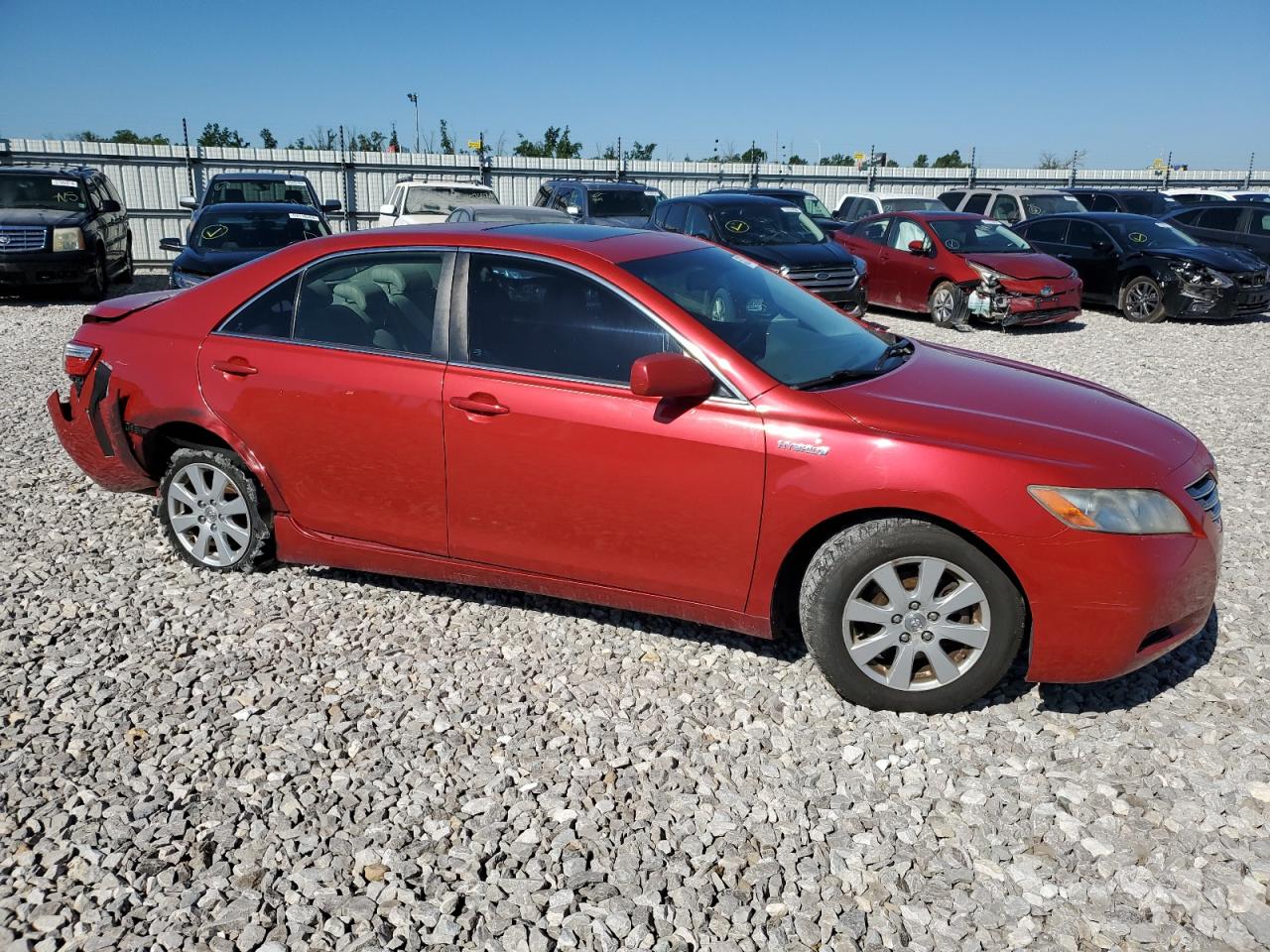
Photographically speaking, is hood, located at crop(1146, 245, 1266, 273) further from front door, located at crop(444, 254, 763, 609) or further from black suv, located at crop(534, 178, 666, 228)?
front door, located at crop(444, 254, 763, 609)

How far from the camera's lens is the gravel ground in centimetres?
272

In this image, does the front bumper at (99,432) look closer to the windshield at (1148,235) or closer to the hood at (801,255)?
the hood at (801,255)

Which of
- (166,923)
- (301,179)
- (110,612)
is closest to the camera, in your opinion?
(166,923)

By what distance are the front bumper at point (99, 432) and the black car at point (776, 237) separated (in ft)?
27.8

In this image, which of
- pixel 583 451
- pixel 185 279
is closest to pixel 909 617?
pixel 583 451

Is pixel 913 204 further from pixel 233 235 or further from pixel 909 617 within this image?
pixel 909 617

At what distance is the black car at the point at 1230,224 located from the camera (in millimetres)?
16906

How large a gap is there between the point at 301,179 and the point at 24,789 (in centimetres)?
1616

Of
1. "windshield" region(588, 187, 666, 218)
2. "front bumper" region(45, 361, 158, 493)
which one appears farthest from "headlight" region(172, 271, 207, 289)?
"windshield" region(588, 187, 666, 218)

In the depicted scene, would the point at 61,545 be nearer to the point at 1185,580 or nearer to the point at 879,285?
the point at 1185,580

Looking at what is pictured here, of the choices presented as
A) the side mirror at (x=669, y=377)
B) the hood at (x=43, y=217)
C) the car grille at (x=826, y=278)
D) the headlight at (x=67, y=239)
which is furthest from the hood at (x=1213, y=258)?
the hood at (x=43, y=217)

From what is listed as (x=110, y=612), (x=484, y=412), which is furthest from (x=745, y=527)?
(x=110, y=612)

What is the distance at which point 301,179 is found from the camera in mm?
17625

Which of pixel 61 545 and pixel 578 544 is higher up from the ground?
pixel 578 544
